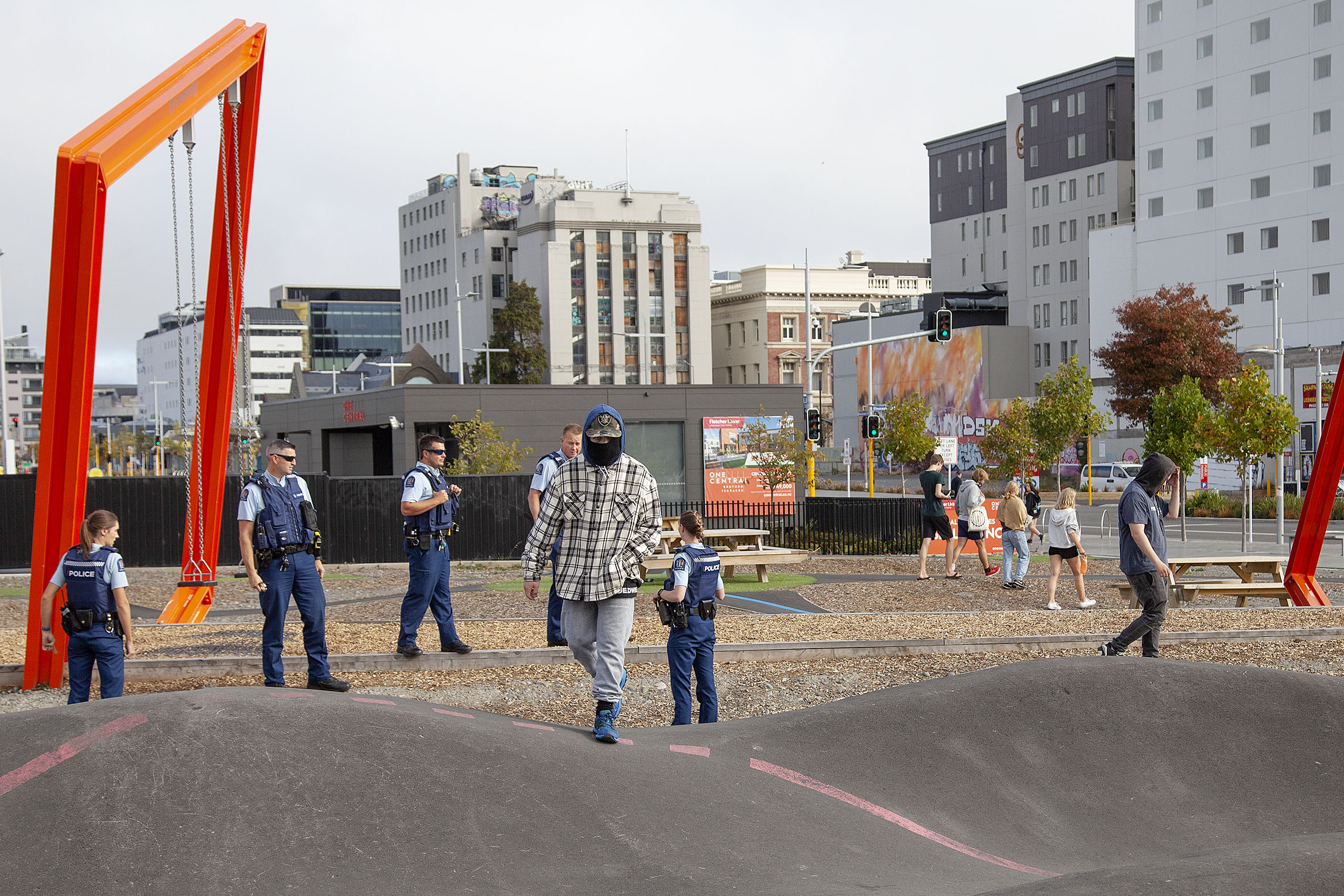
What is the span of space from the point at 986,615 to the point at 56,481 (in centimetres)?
959

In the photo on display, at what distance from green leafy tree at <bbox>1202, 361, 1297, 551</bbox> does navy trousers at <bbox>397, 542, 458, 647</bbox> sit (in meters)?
20.5

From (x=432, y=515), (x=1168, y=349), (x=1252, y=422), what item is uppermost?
(x=1168, y=349)

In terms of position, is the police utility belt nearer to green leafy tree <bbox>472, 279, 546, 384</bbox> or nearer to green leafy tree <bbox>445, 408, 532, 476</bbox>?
green leafy tree <bbox>445, 408, 532, 476</bbox>

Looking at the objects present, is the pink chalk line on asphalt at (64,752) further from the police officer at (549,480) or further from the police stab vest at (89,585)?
the police officer at (549,480)

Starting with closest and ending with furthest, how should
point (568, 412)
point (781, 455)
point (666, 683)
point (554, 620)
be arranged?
1. point (666, 683)
2. point (554, 620)
3. point (781, 455)
4. point (568, 412)

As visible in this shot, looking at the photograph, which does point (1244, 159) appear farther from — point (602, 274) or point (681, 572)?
point (681, 572)

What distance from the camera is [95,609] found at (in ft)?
26.4

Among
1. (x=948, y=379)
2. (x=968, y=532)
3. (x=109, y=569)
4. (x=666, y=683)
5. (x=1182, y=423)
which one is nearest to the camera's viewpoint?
(x=109, y=569)

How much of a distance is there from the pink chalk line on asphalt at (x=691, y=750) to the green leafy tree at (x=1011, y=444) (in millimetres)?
28453

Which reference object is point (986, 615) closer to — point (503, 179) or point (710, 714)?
point (710, 714)

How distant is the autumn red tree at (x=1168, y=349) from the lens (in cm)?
5422

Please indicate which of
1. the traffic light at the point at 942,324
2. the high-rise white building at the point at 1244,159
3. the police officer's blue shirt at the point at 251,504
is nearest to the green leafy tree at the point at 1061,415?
the traffic light at the point at 942,324

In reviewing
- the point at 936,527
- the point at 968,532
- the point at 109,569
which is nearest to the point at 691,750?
the point at 109,569

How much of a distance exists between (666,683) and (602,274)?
10772 cm
